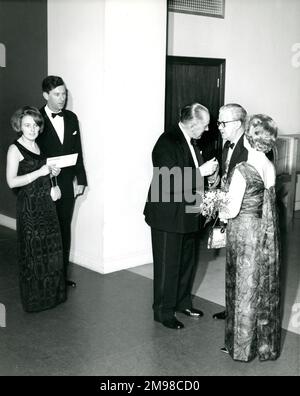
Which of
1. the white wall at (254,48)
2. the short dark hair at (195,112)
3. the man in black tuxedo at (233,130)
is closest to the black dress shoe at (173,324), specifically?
the man in black tuxedo at (233,130)

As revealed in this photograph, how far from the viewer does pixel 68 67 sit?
18.5 ft

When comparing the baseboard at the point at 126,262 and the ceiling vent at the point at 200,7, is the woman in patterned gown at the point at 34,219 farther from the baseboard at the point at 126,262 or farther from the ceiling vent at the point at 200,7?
the ceiling vent at the point at 200,7

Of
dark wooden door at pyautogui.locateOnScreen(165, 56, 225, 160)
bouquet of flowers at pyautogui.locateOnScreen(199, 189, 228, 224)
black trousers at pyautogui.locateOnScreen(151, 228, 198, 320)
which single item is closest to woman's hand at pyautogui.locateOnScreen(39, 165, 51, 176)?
black trousers at pyautogui.locateOnScreen(151, 228, 198, 320)

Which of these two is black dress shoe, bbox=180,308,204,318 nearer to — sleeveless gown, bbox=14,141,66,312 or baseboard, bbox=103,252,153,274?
sleeveless gown, bbox=14,141,66,312

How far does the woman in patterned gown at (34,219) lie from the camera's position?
4281 millimetres

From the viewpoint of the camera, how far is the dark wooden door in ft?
21.1

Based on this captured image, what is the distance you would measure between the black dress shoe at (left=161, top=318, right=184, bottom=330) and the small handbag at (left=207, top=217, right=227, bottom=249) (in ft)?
2.17

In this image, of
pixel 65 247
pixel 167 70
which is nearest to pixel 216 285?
pixel 65 247

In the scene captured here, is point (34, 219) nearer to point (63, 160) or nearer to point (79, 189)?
point (63, 160)

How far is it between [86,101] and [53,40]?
0.85 meters

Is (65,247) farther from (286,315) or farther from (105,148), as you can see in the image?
(286,315)

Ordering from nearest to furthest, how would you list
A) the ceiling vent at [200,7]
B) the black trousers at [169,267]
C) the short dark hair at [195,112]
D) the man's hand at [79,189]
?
1. the short dark hair at [195,112]
2. the black trousers at [169,267]
3. the man's hand at [79,189]
4. the ceiling vent at [200,7]

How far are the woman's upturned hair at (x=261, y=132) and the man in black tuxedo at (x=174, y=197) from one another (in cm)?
56

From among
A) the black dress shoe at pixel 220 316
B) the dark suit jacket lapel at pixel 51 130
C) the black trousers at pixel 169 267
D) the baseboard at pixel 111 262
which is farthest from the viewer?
the baseboard at pixel 111 262
